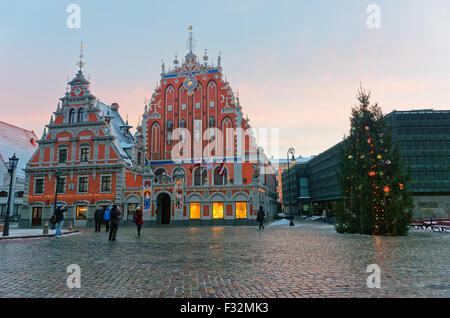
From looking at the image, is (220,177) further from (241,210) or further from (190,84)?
(190,84)

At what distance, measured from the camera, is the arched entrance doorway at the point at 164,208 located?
112 feet

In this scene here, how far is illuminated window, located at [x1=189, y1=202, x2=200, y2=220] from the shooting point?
32650mm

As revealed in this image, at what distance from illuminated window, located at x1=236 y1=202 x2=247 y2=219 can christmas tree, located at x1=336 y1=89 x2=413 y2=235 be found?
45.7ft

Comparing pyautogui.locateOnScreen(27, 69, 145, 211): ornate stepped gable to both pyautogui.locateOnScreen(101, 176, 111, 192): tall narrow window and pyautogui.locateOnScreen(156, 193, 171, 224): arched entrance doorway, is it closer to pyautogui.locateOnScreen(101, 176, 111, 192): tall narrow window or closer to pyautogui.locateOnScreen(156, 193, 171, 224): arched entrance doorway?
pyautogui.locateOnScreen(101, 176, 111, 192): tall narrow window

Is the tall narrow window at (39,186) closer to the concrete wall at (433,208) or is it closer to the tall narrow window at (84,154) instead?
the tall narrow window at (84,154)

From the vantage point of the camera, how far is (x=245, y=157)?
35.6m

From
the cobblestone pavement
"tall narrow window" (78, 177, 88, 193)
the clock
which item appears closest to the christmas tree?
the cobblestone pavement

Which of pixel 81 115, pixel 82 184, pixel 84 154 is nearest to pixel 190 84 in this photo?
pixel 81 115

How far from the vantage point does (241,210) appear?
32.0m

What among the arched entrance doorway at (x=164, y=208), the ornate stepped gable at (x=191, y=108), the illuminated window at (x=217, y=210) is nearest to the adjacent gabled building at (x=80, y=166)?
the arched entrance doorway at (x=164, y=208)

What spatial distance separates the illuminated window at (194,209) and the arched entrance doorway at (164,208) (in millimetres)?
3646

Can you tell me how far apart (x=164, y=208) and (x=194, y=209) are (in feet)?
15.1

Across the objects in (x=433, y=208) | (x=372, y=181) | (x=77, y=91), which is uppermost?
(x=77, y=91)
